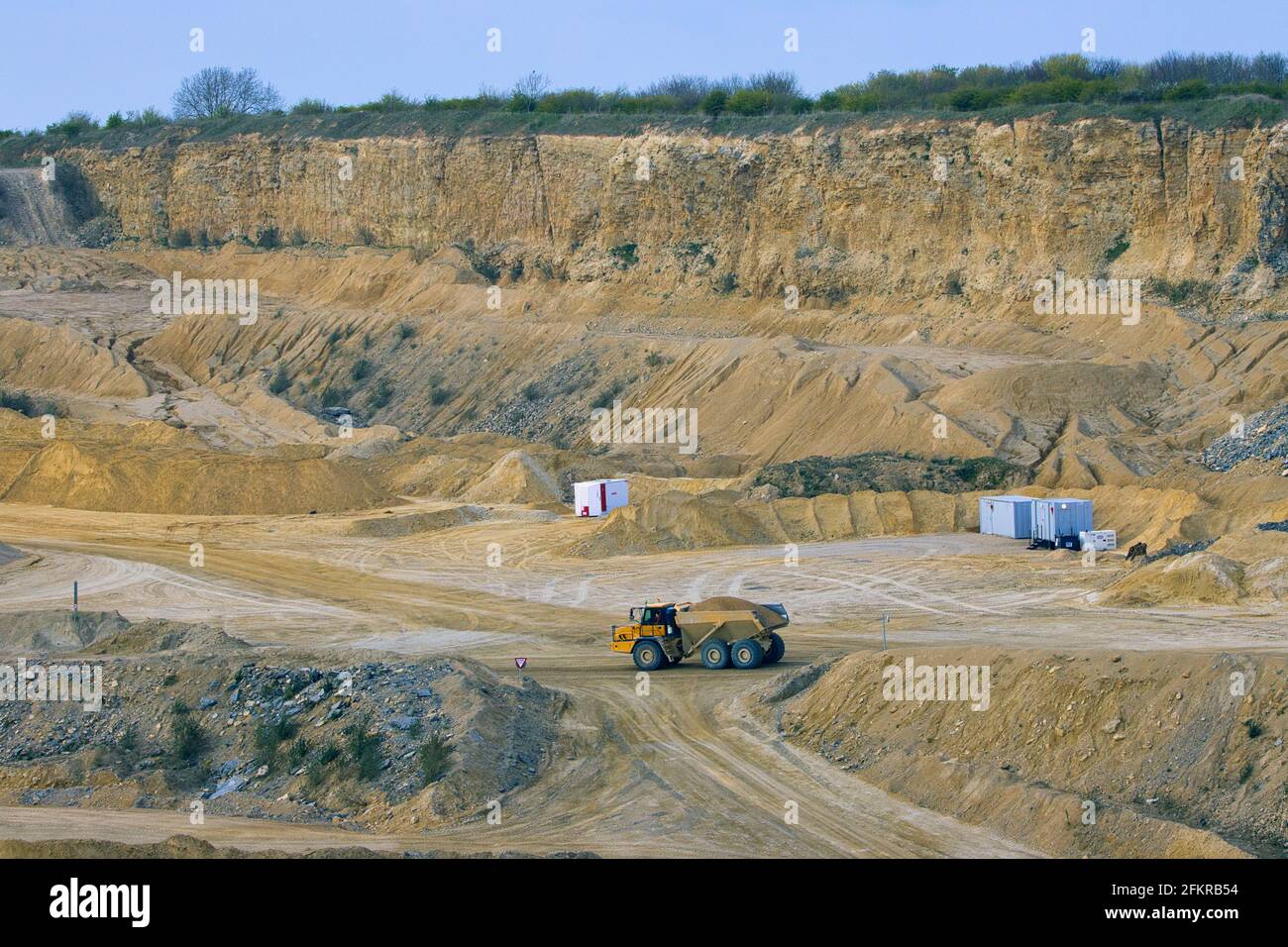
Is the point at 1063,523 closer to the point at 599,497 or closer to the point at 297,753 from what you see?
the point at 599,497

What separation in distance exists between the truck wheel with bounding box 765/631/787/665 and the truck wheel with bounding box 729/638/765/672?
0.88 ft

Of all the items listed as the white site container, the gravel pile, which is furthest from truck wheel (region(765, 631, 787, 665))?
the gravel pile

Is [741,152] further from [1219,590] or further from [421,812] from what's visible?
[421,812]

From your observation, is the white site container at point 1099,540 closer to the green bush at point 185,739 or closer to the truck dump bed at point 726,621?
the truck dump bed at point 726,621

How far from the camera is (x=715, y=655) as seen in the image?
925 inches

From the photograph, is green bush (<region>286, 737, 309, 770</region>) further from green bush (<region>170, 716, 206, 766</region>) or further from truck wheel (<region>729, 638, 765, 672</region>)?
truck wheel (<region>729, 638, 765, 672</region>)

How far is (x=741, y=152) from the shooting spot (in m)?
58.3

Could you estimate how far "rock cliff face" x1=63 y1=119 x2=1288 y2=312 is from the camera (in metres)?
49.4

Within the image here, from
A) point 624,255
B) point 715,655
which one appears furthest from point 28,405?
point 715,655

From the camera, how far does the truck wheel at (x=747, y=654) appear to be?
23297 mm

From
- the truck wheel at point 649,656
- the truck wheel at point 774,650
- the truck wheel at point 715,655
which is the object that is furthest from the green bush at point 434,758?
the truck wheel at point 774,650
